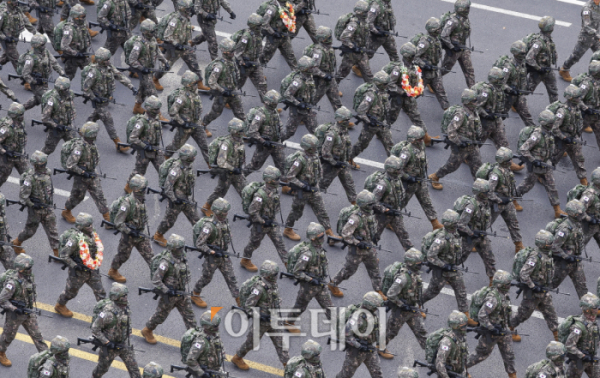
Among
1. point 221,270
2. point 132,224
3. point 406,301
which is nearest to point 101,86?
point 132,224

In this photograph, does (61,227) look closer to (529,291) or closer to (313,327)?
(313,327)

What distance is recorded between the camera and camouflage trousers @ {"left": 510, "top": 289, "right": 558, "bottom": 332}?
26.4 m

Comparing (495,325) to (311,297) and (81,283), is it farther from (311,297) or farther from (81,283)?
(81,283)

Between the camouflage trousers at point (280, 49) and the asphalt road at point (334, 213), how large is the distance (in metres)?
1.03

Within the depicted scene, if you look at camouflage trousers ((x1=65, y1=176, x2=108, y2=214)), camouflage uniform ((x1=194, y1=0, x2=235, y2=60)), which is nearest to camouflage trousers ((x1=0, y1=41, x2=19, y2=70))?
camouflage uniform ((x1=194, y1=0, x2=235, y2=60))

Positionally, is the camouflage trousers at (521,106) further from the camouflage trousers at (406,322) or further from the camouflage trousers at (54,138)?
the camouflage trousers at (54,138)

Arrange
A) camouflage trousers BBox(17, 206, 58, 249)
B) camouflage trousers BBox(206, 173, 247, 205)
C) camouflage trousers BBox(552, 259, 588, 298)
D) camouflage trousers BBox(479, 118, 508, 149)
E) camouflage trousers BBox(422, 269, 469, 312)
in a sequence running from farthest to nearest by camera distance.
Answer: camouflage trousers BBox(479, 118, 508, 149)
camouflage trousers BBox(206, 173, 247, 205)
camouflage trousers BBox(17, 206, 58, 249)
camouflage trousers BBox(552, 259, 588, 298)
camouflage trousers BBox(422, 269, 469, 312)

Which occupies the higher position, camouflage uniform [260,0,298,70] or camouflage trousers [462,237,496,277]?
camouflage uniform [260,0,298,70]

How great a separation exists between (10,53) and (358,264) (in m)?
10.5

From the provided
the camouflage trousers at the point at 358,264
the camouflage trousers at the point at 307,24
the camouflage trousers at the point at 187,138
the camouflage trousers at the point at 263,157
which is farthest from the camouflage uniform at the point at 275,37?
the camouflage trousers at the point at 358,264

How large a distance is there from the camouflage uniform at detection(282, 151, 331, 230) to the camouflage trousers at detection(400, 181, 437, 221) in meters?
1.74

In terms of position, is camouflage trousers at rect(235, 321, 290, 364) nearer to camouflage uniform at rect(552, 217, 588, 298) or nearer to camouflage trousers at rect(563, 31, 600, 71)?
camouflage uniform at rect(552, 217, 588, 298)

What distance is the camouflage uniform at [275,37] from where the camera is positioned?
106ft

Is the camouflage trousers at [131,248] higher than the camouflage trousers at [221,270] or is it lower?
higher
